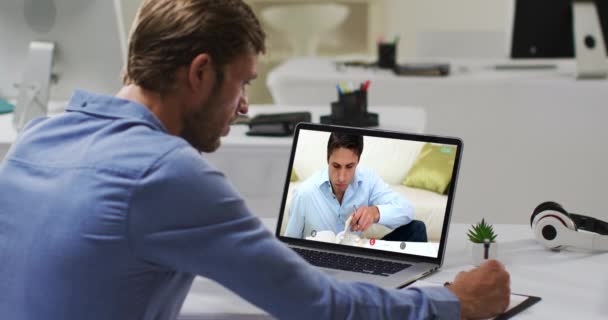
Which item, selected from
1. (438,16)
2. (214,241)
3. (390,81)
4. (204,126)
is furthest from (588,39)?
(214,241)

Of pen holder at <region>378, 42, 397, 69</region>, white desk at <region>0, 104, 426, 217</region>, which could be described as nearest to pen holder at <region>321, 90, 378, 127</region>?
white desk at <region>0, 104, 426, 217</region>

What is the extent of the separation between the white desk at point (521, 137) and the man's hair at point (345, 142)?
1.68m

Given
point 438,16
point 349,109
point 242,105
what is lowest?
point 349,109

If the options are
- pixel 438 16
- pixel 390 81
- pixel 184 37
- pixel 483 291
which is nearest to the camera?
pixel 184 37

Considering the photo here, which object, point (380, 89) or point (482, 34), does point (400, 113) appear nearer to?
point (380, 89)

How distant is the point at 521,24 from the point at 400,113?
951 mm

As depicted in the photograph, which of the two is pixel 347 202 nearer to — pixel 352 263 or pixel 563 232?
pixel 352 263

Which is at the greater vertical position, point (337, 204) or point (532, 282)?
point (337, 204)

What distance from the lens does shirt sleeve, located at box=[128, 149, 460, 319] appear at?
1033 millimetres

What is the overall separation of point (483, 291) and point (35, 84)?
1.65 m

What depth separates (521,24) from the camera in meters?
3.46

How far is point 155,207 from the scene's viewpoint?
3.38 ft

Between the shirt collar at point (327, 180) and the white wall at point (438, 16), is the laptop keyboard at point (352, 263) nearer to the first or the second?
the shirt collar at point (327, 180)

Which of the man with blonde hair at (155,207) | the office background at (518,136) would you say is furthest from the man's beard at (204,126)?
the office background at (518,136)
